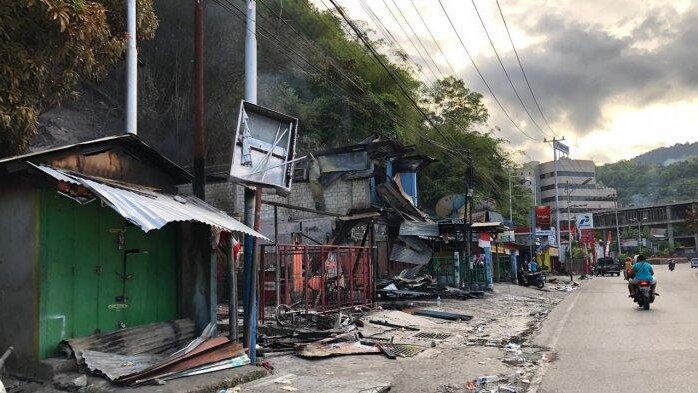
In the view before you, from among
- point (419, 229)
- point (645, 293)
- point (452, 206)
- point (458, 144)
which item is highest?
point (458, 144)

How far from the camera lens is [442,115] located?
48188 mm

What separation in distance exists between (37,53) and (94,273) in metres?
Answer: 3.01

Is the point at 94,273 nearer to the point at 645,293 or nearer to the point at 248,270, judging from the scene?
the point at 248,270

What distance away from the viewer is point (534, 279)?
30.8m

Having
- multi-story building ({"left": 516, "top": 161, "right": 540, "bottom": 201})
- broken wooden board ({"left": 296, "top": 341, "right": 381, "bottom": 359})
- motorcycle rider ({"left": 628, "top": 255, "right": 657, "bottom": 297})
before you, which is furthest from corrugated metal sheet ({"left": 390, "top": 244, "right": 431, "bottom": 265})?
multi-story building ({"left": 516, "top": 161, "right": 540, "bottom": 201})

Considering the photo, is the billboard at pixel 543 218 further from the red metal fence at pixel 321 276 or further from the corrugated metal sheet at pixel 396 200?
the red metal fence at pixel 321 276

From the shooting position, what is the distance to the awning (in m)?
6.07

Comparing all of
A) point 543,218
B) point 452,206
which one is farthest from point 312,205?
point 543,218

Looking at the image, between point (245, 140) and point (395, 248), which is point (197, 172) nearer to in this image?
point (245, 140)

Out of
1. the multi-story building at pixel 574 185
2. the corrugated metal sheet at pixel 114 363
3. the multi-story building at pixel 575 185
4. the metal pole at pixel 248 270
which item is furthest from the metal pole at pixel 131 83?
the multi-story building at pixel 575 185

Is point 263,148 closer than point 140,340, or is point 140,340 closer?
point 140,340

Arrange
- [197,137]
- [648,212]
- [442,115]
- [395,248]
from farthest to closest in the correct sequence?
1. [648,212]
2. [442,115]
3. [395,248]
4. [197,137]

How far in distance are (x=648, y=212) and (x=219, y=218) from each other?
115568 mm

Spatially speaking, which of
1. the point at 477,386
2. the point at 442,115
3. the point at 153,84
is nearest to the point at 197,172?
the point at 477,386
